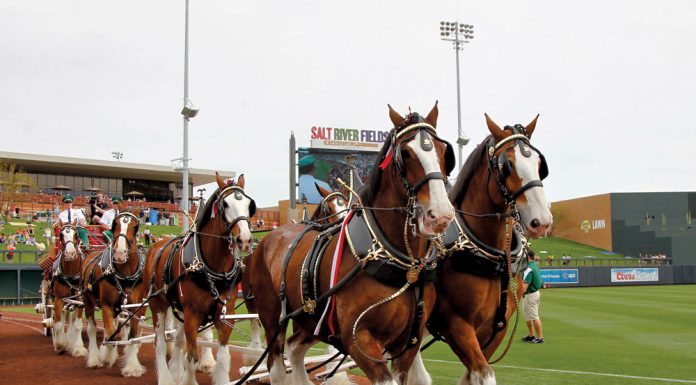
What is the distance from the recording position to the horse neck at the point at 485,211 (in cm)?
587

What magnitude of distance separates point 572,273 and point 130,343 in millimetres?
33277

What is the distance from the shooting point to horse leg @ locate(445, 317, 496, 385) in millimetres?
5387

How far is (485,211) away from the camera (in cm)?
595

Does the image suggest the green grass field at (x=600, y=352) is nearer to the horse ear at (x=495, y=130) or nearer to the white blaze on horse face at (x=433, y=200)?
the horse ear at (x=495, y=130)

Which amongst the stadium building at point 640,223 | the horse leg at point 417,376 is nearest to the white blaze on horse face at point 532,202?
the horse leg at point 417,376

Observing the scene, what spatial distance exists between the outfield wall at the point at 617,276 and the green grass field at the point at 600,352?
1560 cm

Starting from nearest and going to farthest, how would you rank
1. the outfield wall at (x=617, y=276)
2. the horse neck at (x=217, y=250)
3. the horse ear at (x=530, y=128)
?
1. the horse ear at (x=530, y=128)
2. the horse neck at (x=217, y=250)
3. the outfield wall at (x=617, y=276)

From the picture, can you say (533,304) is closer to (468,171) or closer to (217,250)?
(217,250)

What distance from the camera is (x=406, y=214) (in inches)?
189

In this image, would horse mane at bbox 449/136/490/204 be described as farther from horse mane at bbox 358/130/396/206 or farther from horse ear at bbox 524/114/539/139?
horse mane at bbox 358/130/396/206

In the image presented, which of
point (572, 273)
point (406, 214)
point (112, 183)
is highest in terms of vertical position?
point (112, 183)

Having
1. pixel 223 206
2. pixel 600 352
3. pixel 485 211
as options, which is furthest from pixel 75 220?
pixel 600 352

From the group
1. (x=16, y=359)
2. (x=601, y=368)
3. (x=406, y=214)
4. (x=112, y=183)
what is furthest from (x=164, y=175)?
(x=406, y=214)

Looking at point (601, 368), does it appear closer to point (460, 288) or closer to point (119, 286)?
point (460, 288)
